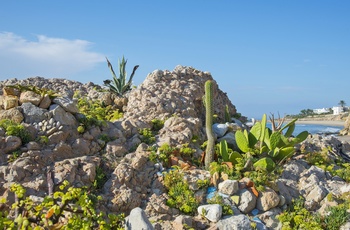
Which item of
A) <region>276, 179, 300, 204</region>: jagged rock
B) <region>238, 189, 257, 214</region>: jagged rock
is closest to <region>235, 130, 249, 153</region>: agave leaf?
<region>276, 179, 300, 204</region>: jagged rock

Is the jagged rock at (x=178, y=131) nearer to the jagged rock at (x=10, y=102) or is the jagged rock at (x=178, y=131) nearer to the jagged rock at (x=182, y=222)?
the jagged rock at (x=182, y=222)

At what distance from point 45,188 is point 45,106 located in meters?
2.61

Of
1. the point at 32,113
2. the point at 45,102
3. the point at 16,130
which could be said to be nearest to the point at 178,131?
the point at 45,102

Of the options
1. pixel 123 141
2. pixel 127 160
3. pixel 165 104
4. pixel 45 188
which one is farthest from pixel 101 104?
pixel 45 188

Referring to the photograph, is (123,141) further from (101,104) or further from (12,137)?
(101,104)

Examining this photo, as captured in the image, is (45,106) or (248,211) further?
(45,106)

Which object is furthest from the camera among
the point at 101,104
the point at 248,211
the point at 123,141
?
the point at 101,104

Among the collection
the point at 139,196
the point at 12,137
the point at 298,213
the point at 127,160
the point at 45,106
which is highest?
the point at 45,106

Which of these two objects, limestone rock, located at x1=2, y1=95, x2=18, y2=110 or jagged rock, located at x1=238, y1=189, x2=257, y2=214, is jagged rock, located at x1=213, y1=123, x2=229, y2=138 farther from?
limestone rock, located at x1=2, y1=95, x2=18, y2=110

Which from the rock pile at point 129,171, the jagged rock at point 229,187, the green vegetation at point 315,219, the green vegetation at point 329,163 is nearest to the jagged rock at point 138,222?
the rock pile at point 129,171

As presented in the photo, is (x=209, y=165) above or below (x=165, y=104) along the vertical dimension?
below

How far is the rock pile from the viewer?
7238 mm

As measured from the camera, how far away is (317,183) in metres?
8.79

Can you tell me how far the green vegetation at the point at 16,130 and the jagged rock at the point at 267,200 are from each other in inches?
214
